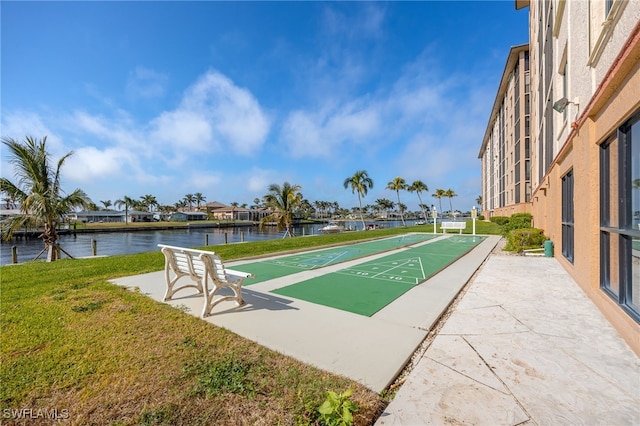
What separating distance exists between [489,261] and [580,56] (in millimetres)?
5964

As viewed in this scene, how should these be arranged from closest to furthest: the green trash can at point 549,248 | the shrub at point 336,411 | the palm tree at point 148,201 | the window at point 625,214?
the shrub at point 336,411, the window at point 625,214, the green trash can at point 549,248, the palm tree at point 148,201

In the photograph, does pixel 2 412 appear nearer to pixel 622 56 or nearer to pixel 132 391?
pixel 132 391

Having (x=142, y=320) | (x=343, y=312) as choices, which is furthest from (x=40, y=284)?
(x=343, y=312)

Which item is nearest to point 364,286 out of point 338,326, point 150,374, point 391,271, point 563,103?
point 391,271

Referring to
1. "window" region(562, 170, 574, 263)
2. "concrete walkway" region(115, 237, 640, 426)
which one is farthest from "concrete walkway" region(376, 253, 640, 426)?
"window" region(562, 170, 574, 263)

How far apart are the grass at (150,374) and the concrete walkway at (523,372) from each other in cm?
59

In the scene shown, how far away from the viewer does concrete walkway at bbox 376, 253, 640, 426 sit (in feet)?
7.18

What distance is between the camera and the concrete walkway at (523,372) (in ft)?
7.18

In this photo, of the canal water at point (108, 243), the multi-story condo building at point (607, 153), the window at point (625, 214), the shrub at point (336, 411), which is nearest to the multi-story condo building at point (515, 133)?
the multi-story condo building at point (607, 153)

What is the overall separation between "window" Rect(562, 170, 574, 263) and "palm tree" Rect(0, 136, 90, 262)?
18.5 m

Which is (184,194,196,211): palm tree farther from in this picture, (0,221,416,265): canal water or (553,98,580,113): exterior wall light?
(553,98,580,113): exterior wall light

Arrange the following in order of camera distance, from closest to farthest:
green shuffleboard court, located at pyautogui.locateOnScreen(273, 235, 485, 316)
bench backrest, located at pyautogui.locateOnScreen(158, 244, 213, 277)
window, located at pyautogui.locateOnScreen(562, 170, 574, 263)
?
bench backrest, located at pyautogui.locateOnScreen(158, 244, 213, 277) → green shuffleboard court, located at pyautogui.locateOnScreen(273, 235, 485, 316) → window, located at pyautogui.locateOnScreen(562, 170, 574, 263)

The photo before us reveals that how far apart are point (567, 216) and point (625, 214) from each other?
5.31 m

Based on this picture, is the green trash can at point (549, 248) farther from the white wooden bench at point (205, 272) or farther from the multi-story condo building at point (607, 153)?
the white wooden bench at point (205, 272)
